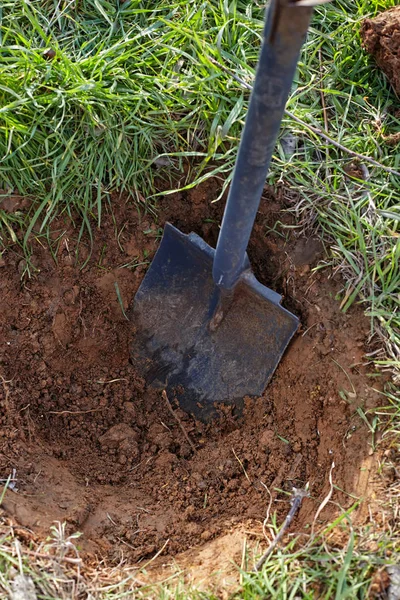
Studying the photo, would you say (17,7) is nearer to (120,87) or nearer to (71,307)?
(120,87)

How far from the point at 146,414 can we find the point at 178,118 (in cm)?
116

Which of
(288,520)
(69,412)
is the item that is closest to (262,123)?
(288,520)

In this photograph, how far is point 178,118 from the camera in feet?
7.44

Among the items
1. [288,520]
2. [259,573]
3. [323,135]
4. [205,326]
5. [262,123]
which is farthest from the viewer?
[205,326]

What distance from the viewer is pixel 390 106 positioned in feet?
7.70

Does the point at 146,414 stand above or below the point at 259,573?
below

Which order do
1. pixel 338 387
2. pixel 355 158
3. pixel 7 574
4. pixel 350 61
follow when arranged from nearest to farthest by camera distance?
1. pixel 7 574
2. pixel 338 387
3. pixel 355 158
4. pixel 350 61

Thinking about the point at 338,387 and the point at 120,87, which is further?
the point at 120,87

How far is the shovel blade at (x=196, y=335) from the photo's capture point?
7.38 ft

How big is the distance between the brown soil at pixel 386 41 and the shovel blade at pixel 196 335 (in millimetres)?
996

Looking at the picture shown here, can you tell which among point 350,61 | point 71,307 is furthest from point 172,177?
point 350,61

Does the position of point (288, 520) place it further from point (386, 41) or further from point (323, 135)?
point (386, 41)

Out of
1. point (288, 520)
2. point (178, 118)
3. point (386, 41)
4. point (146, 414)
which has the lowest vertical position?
point (146, 414)

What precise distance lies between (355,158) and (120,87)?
0.93 m
